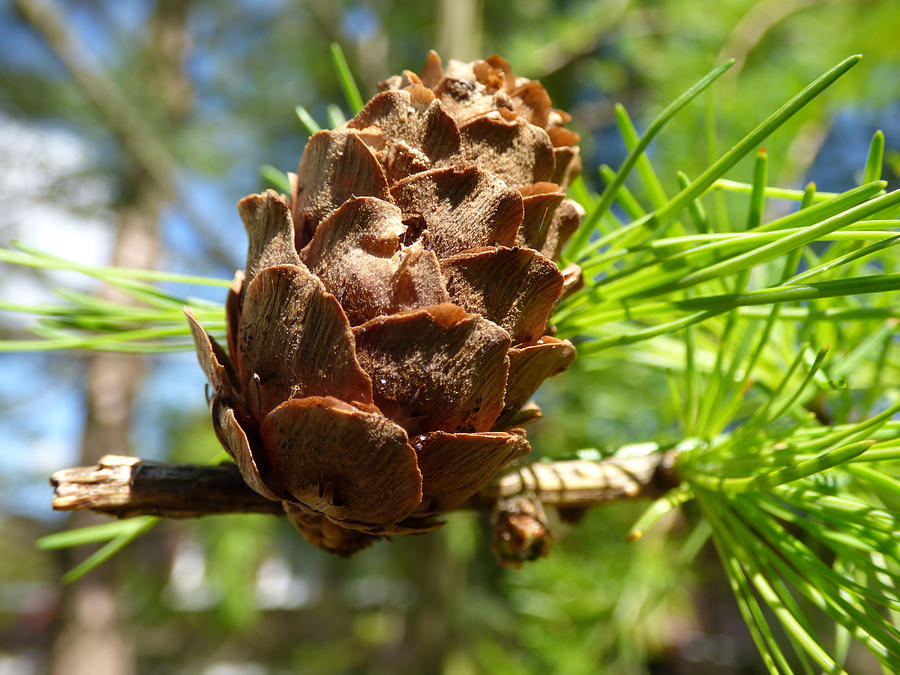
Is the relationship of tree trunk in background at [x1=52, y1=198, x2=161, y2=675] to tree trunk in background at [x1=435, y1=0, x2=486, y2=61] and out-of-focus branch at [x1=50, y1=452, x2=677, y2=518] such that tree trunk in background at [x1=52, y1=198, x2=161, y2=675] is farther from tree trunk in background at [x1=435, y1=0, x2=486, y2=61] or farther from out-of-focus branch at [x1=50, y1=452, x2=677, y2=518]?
out-of-focus branch at [x1=50, y1=452, x2=677, y2=518]

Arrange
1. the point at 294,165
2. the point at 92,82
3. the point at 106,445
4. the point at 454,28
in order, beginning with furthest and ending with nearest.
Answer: the point at 294,165, the point at 106,445, the point at 92,82, the point at 454,28

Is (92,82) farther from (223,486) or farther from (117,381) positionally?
(223,486)

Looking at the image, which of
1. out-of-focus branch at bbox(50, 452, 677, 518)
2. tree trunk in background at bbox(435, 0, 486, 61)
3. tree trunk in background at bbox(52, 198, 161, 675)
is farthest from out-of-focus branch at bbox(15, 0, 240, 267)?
out-of-focus branch at bbox(50, 452, 677, 518)

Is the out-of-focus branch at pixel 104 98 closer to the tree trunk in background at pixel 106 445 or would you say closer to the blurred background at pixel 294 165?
the blurred background at pixel 294 165

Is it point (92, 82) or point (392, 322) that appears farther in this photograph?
point (92, 82)

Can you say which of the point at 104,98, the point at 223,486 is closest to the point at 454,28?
the point at 104,98

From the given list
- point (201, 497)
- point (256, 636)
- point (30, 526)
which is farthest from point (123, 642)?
point (201, 497)
